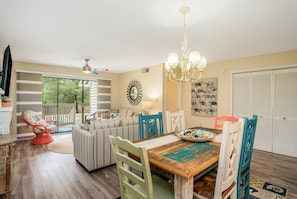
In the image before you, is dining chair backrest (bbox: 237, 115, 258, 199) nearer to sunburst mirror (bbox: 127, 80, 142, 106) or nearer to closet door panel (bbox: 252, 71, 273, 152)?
closet door panel (bbox: 252, 71, 273, 152)

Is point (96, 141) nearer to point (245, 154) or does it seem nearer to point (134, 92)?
point (245, 154)

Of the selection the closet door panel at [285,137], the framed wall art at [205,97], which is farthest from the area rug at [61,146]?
the closet door panel at [285,137]

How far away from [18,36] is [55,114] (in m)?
3.63

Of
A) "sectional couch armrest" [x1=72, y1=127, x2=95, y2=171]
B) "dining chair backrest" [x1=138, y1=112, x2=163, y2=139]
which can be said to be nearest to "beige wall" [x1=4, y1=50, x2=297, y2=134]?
"dining chair backrest" [x1=138, y1=112, x2=163, y2=139]

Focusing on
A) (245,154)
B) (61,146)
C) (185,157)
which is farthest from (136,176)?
(61,146)

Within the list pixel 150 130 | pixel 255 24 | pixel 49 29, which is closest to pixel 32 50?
pixel 49 29

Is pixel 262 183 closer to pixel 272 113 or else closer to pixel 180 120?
pixel 180 120

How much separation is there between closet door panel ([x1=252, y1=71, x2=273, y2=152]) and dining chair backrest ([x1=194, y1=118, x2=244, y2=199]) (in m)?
3.04

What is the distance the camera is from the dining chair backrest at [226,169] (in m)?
1.26

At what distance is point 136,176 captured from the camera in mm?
1154

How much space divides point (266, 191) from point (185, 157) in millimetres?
1770

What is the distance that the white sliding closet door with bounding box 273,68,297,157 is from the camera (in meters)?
3.44

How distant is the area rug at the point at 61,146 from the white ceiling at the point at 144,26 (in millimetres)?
2487

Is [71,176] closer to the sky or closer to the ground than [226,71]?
closer to the ground
